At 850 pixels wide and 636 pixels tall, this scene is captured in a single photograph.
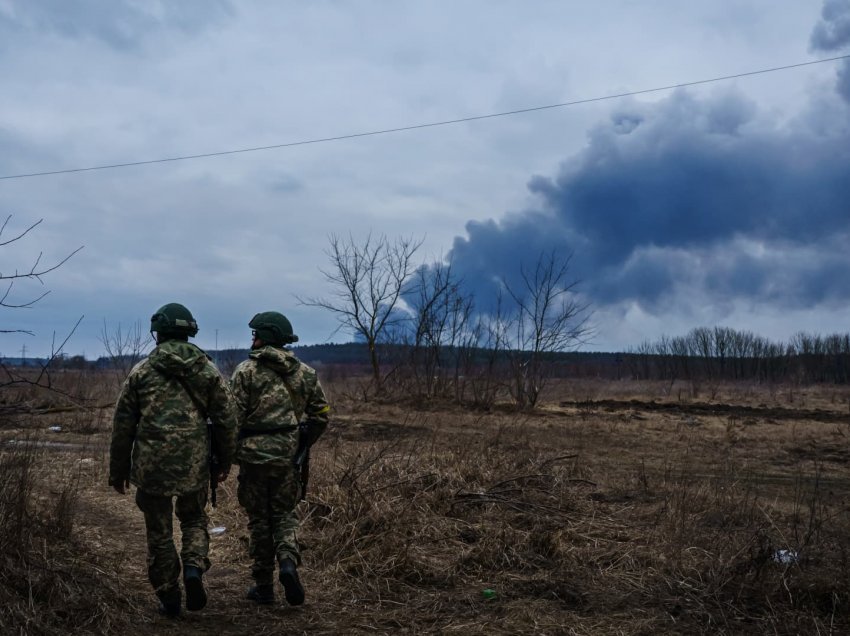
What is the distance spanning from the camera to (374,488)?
285 inches

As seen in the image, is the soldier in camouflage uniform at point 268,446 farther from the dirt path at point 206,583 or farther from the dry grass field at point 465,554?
the dry grass field at point 465,554

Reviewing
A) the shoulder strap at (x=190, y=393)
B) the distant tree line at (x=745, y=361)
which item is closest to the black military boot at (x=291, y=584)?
the shoulder strap at (x=190, y=393)

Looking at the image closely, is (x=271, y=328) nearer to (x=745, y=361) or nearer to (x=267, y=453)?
(x=267, y=453)

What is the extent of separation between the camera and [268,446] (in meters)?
5.09

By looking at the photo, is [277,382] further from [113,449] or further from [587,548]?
[587,548]

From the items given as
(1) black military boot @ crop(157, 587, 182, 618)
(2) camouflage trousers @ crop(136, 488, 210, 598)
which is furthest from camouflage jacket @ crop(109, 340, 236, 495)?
(1) black military boot @ crop(157, 587, 182, 618)

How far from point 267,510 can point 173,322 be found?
4.53 ft

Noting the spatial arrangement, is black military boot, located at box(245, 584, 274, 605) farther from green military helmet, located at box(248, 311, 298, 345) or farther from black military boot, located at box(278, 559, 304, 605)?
green military helmet, located at box(248, 311, 298, 345)

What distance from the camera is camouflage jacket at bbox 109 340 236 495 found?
4594 millimetres

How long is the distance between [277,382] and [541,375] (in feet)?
65.2

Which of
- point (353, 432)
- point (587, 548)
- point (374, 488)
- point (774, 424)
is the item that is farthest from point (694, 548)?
point (774, 424)

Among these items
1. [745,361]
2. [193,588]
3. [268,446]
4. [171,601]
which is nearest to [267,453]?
[268,446]

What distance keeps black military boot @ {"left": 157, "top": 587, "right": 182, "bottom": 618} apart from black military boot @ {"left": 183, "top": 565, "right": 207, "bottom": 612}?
59 mm

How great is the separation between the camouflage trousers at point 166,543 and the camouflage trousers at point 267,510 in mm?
414
